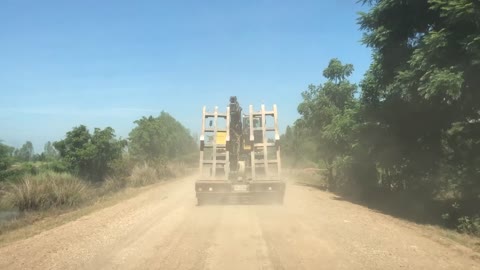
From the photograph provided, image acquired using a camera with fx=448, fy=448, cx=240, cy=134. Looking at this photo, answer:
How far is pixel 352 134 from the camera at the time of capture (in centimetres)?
1912

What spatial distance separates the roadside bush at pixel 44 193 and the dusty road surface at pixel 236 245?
16.3 feet

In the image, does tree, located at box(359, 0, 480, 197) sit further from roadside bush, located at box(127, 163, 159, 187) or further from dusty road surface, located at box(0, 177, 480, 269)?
roadside bush, located at box(127, 163, 159, 187)

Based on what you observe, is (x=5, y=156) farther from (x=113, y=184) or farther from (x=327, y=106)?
(x=327, y=106)

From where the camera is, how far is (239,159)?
1847 cm

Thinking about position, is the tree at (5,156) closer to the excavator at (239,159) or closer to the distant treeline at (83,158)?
the distant treeline at (83,158)

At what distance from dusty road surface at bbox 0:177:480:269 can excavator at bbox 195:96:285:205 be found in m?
2.70

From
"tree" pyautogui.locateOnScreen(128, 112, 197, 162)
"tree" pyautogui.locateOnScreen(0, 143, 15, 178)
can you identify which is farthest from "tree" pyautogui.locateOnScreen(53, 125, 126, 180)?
"tree" pyautogui.locateOnScreen(128, 112, 197, 162)

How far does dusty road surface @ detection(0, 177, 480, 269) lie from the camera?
310 inches

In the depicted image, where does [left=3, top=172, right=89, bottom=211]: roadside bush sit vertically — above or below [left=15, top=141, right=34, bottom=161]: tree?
below

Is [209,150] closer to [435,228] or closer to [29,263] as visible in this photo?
[435,228]

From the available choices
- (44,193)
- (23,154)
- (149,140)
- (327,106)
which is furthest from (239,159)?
(23,154)

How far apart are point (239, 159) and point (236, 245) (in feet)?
31.0

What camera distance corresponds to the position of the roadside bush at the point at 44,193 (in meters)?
17.3

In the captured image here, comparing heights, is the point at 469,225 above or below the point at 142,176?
below
